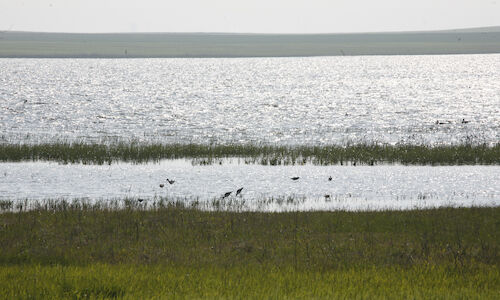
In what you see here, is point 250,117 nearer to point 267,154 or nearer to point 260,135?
point 260,135

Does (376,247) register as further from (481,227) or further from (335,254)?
(481,227)

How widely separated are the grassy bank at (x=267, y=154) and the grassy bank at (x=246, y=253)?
621 inches

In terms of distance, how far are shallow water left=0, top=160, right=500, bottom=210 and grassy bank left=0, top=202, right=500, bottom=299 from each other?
4.71m

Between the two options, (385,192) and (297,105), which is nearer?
(385,192)

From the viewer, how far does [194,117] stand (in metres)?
85.1

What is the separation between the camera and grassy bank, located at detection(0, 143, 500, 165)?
137ft

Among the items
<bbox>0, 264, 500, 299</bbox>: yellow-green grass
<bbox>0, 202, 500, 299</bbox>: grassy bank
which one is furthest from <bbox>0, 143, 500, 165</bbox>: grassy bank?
<bbox>0, 264, 500, 299</bbox>: yellow-green grass

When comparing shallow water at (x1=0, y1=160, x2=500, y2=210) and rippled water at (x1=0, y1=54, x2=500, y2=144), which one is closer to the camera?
shallow water at (x1=0, y1=160, x2=500, y2=210)

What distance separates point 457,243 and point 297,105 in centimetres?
8757

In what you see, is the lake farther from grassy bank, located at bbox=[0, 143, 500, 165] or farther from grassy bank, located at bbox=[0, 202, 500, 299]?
grassy bank, located at bbox=[0, 202, 500, 299]

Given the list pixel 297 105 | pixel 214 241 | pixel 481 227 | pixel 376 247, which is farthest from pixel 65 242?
pixel 297 105

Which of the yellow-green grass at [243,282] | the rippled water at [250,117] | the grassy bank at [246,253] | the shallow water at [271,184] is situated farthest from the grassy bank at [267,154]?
the yellow-green grass at [243,282]

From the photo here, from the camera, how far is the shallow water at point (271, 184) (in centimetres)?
3127

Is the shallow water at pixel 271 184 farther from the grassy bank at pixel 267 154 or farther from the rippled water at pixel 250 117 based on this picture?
the rippled water at pixel 250 117
